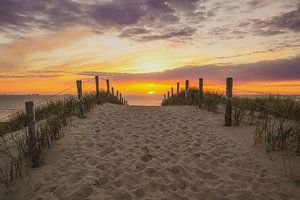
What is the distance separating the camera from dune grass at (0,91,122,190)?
4816 mm

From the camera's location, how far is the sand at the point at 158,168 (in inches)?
165

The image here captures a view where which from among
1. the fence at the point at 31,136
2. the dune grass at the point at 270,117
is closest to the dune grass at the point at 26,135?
the fence at the point at 31,136

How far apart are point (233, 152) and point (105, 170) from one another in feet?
10.4

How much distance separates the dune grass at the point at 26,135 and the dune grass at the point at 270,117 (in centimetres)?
541

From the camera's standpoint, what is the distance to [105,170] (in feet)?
16.5

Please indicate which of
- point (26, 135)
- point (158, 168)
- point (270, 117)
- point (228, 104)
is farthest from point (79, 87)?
point (270, 117)

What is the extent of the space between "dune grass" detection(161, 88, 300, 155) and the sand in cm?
40

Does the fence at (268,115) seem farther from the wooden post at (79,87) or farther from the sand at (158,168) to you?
the wooden post at (79,87)

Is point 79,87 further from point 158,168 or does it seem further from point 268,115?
point 268,115

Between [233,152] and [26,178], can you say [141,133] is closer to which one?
[233,152]

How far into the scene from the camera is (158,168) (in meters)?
5.18

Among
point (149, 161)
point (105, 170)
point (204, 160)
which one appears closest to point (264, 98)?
point (204, 160)

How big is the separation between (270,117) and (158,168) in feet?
17.5

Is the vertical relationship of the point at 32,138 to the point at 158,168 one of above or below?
above
